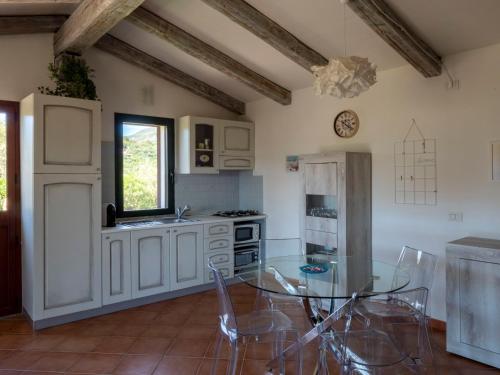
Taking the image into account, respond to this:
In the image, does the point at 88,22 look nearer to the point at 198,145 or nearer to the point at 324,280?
the point at 198,145

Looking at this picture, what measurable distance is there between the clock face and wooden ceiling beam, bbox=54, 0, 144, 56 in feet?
7.39

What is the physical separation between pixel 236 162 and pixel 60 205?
2.25 m

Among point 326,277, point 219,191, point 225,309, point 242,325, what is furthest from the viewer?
point 219,191

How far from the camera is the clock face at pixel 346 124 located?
3875 millimetres

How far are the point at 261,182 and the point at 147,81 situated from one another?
191cm

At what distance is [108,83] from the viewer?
165 inches

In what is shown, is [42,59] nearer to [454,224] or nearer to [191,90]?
[191,90]

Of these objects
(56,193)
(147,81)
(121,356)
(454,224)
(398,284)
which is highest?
(147,81)

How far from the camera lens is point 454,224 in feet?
10.4

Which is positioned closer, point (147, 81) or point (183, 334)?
point (183, 334)

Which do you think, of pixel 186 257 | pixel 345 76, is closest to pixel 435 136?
pixel 345 76

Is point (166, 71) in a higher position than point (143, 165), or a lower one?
higher

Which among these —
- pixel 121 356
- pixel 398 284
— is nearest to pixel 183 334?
pixel 121 356

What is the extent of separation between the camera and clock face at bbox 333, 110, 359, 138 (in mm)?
3875
